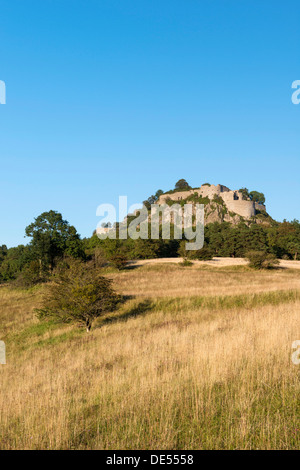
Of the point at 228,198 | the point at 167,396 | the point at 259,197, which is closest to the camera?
the point at 167,396

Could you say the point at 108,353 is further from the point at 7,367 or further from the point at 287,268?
the point at 287,268

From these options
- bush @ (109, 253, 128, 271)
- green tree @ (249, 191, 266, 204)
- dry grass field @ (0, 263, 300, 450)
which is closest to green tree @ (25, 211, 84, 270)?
bush @ (109, 253, 128, 271)

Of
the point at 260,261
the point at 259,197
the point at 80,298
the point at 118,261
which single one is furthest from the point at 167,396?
the point at 259,197

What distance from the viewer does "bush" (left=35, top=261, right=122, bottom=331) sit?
59.1 feet

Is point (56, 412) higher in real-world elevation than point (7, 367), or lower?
higher

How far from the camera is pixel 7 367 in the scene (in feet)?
37.1

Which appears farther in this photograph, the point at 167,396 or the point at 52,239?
the point at 52,239

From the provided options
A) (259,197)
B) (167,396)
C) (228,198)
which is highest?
(259,197)

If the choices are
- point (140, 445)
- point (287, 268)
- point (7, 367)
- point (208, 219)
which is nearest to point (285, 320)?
point (140, 445)

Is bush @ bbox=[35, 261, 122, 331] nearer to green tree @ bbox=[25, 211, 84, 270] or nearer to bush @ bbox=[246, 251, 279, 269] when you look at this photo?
green tree @ bbox=[25, 211, 84, 270]

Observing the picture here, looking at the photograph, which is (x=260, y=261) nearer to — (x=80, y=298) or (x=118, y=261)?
(x=118, y=261)

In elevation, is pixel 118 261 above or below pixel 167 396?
below

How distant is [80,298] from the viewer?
18.0 metres
